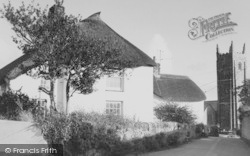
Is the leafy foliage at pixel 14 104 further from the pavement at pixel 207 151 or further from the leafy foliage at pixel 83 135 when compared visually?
the pavement at pixel 207 151

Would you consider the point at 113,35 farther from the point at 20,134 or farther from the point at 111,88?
the point at 20,134

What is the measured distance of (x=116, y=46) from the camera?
17453 millimetres

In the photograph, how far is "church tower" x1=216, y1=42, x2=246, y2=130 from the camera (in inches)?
2422

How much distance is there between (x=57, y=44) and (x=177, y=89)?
2993cm

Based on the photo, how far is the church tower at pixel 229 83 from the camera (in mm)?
61531

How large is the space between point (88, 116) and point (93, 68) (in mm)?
3284

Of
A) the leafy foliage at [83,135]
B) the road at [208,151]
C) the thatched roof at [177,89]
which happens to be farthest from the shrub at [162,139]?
the thatched roof at [177,89]

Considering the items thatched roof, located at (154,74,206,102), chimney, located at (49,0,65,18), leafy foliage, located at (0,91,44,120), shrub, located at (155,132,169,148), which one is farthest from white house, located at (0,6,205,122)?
thatched roof, located at (154,74,206,102)

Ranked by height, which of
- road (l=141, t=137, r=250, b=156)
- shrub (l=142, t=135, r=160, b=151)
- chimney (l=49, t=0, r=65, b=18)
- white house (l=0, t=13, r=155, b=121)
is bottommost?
road (l=141, t=137, r=250, b=156)

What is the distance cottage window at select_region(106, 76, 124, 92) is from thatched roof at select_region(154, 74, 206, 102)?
1408cm

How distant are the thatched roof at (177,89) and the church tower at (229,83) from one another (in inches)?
695

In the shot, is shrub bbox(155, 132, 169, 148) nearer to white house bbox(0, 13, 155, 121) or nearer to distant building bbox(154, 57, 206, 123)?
white house bbox(0, 13, 155, 121)

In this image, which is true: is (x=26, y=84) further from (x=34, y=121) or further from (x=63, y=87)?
(x=34, y=121)

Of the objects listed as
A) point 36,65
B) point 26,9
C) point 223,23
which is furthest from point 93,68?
point 223,23
